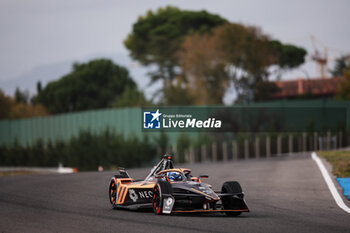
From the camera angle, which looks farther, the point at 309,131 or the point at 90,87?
the point at 90,87

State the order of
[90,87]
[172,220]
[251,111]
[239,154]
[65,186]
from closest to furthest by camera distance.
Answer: [172,220]
[65,186]
[239,154]
[251,111]
[90,87]

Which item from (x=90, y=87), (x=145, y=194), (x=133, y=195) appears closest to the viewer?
(x=145, y=194)

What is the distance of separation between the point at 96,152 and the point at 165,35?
44595 mm

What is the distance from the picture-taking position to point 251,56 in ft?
251

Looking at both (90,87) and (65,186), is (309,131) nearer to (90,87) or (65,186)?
(65,186)

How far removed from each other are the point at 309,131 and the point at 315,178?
3705 centimetres

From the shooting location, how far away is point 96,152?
61.5 meters

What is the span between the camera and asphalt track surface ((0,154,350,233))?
11.3 meters

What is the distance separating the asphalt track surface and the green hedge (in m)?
36.0

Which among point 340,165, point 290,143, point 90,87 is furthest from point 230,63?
point 340,165

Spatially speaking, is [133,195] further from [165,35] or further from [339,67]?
[339,67]

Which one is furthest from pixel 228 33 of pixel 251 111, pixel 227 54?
pixel 251 111

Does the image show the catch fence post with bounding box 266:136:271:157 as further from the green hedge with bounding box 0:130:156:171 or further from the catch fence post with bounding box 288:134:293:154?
the green hedge with bounding box 0:130:156:171

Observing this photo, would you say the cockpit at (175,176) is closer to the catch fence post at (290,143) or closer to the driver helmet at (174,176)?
the driver helmet at (174,176)
